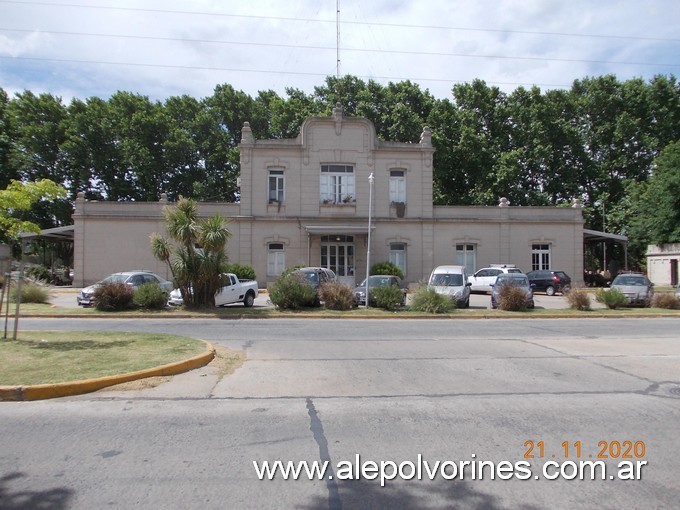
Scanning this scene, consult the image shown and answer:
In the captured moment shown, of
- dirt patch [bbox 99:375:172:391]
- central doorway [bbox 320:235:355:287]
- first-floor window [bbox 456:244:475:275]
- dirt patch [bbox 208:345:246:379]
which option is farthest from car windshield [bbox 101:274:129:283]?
first-floor window [bbox 456:244:475:275]

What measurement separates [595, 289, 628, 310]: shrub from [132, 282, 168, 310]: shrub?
18.0 metres

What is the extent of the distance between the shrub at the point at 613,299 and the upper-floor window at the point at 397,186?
48.1 ft

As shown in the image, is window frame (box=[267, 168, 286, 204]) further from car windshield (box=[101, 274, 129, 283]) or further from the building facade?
the building facade

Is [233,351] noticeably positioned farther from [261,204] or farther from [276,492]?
[261,204]

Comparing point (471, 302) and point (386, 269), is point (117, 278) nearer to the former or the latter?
point (386, 269)

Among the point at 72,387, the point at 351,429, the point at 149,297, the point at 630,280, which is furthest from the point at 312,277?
the point at 351,429

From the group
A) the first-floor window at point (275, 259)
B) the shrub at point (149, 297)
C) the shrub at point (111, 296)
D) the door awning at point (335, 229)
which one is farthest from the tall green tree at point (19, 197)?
the first-floor window at point (275, 259)

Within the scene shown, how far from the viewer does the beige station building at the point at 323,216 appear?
32.9m

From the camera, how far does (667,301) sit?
22.4 metres

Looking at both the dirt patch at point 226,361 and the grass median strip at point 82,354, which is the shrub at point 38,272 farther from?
the dirt patch at point 226,361

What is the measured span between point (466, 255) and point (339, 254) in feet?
27.6

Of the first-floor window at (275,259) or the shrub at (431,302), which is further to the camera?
the first-floor window at (275,259)

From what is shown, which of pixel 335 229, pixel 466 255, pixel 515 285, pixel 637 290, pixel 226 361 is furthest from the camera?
pixel 466 255

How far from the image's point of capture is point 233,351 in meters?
10.6
